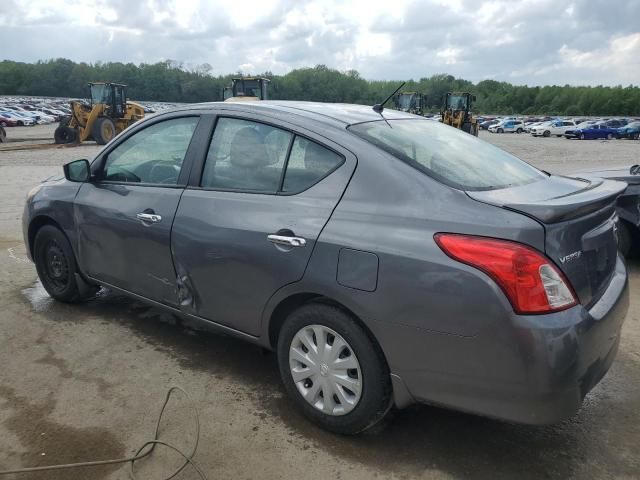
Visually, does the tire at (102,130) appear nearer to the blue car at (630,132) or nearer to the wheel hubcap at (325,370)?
the wheel hubcap at (325,370)

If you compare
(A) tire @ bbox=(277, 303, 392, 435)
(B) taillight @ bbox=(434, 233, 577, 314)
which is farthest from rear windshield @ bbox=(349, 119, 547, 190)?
(A) tire @ bbox=(277, 303, 392, 435)

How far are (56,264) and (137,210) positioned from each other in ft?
4.48

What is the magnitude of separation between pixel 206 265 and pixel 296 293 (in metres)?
0.68

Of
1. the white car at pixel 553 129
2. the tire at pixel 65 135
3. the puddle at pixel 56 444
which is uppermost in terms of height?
the puddle at pixel 56 444

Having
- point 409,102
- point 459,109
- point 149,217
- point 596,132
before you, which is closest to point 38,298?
point 149,217

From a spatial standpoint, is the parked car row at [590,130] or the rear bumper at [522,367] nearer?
the rear bumper at [522,367]

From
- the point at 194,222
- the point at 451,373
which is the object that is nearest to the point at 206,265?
the point at 194,222

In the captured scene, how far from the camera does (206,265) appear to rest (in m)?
3.15

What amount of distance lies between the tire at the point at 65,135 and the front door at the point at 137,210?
76.6ft

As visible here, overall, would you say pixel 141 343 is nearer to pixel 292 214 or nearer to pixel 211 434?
pixel 211 434

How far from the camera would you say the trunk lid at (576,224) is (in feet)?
7.33

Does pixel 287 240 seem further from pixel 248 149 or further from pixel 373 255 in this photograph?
pixel 248 149

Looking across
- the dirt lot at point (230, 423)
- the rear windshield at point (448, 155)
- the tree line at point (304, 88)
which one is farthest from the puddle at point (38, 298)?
the tree line at point (304, 88)

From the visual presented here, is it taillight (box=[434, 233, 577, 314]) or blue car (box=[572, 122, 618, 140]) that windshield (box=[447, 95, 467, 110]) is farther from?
taillight (box=[434, 233, 577, 314])
